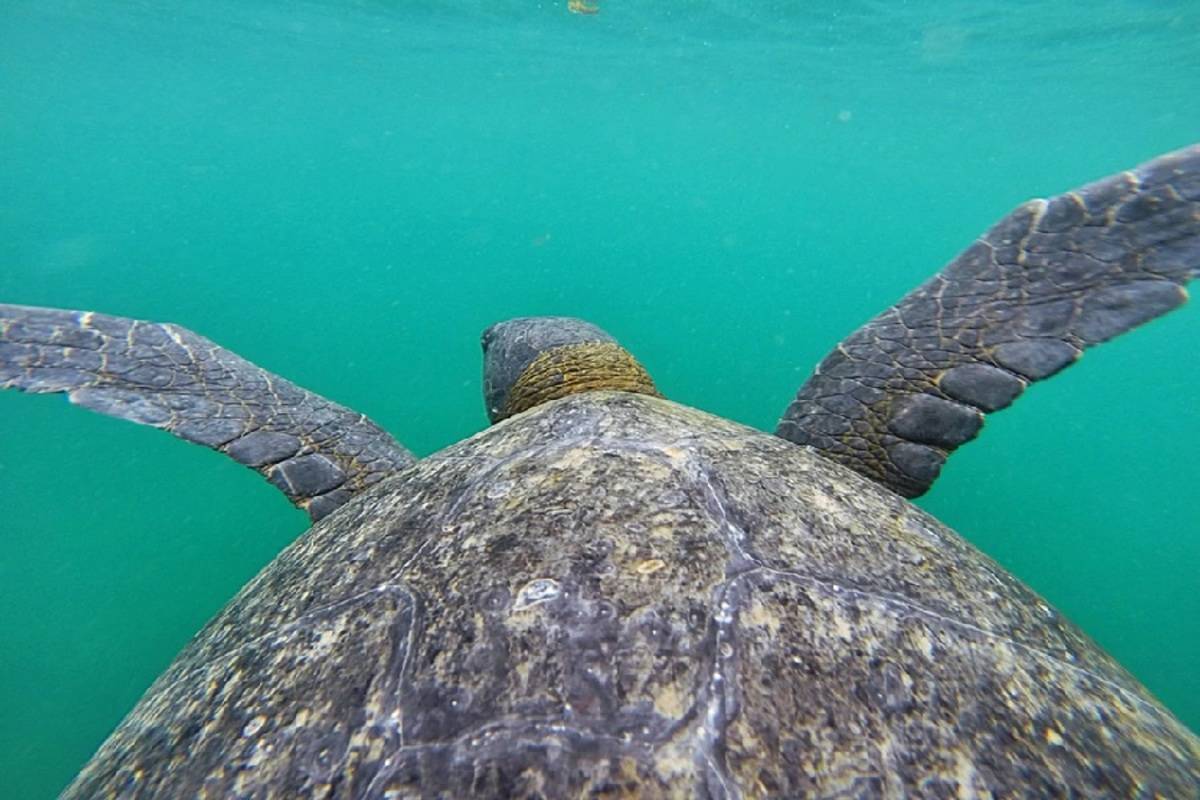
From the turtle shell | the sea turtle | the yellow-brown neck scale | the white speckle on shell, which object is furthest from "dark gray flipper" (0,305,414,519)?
the white speckle on shell

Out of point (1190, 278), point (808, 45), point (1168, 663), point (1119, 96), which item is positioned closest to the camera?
point (1190, 278)

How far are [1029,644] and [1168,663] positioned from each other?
1055 cm

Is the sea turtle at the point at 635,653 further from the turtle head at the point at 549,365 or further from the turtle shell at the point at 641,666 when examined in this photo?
the turtle head at the point at 549,365

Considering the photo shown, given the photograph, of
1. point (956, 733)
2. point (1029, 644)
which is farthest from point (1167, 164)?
point (956, 733)

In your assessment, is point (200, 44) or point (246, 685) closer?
point (246, 685)

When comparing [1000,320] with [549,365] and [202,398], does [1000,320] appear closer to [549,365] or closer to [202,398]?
[549,365]

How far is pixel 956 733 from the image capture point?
1.53 m

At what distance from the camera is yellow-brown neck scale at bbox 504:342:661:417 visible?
3873mm

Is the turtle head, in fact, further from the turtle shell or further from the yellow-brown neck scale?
the turtle shell

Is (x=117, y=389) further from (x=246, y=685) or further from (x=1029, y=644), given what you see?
(x=1029, y=644)

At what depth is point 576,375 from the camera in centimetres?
394

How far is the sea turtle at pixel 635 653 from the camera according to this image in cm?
144

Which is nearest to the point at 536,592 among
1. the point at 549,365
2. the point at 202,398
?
the point at 549,365

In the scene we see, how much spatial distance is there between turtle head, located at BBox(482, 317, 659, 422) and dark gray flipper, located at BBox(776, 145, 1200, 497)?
1050mm
